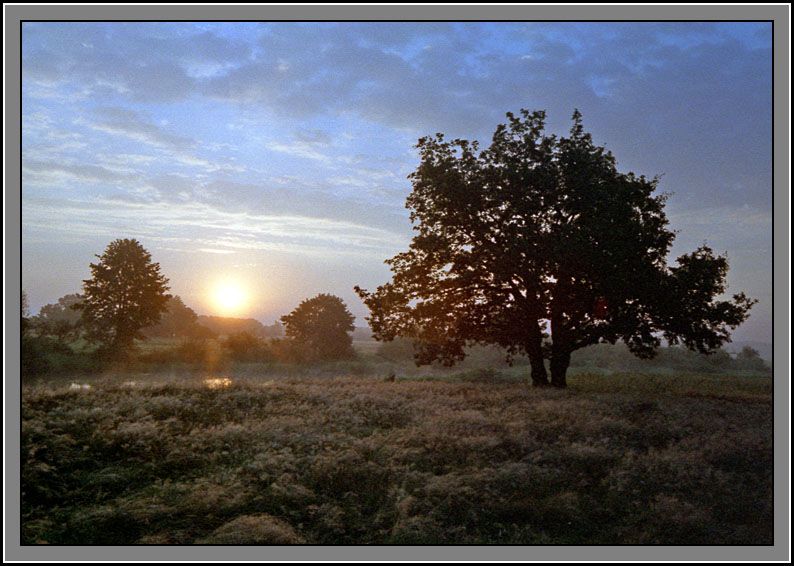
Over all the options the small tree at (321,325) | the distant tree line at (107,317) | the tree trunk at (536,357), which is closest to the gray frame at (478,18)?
the tree trunk at (536,357)

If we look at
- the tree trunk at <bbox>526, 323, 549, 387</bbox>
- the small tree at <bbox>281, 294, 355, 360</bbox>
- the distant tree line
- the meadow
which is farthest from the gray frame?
the small tree at <bbox>281, 294, 355, 360</bbox>

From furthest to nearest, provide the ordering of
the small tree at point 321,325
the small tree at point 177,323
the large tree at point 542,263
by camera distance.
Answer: the small tree at point 177,323
the small tree at point 321,325
the large tree at point 542,263

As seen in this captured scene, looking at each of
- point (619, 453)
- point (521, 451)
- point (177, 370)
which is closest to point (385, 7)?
point (521, 451)

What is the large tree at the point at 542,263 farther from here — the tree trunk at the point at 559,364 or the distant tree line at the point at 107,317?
the distant tree line at the point at 107,317

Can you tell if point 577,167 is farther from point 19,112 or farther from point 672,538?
point 19,112

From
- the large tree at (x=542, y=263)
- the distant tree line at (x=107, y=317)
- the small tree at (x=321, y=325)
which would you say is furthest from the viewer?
the small tree at (x=321, y=325)

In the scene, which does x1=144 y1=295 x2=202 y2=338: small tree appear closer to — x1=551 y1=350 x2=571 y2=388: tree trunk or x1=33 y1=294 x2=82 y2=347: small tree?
x1=33 y1=294 x2=82 y2=347: small tree

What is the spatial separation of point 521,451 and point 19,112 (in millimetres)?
12902

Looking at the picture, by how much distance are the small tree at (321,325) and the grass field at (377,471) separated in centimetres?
2361

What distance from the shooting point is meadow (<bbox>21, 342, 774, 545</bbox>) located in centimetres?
834

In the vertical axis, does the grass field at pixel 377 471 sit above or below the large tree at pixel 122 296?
below

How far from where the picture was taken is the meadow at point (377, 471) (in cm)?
834

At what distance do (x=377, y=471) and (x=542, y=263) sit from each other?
484 inches

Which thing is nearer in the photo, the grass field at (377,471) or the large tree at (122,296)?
the grass field at (377,471)
